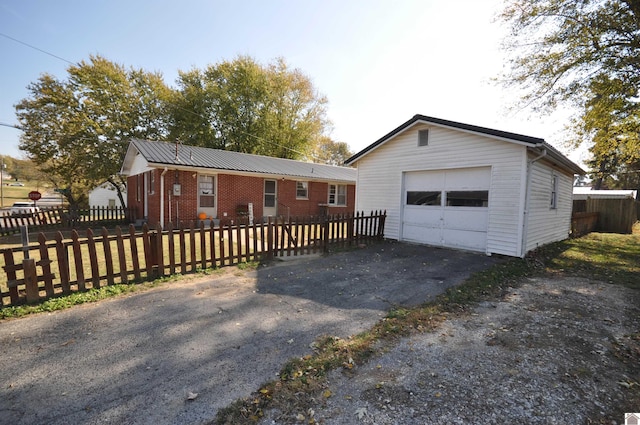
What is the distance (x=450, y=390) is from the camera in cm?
283

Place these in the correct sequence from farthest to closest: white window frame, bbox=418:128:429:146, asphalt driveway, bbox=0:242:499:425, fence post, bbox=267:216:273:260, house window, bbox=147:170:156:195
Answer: house window, bbox=147:170:156:195, white window frame, bbox=418:128:429:146, fence post, bbox=267:216:273:260, asphalt driveway, bbox=0:242:499:425

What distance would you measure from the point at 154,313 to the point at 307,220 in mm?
5007

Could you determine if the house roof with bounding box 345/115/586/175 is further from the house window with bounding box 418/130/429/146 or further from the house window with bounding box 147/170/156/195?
the house window with bounding box 147/170/156/195

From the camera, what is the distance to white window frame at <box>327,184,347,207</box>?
22031 millimetres

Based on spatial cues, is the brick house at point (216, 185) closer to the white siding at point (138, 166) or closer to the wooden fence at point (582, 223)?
the white siding at point (138, 166)

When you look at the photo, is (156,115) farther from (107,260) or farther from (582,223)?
(582,223)

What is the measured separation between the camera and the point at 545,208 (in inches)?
404

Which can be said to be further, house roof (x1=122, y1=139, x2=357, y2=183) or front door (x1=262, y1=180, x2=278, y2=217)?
front door (x1=262, y1=180, x2=278, y2=217)

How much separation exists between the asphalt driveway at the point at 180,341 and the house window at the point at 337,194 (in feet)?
50.2

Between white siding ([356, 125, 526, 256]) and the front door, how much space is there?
7.52 metres

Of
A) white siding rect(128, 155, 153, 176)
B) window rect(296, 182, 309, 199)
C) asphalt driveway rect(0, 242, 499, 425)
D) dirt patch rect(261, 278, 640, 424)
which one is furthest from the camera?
window rect(296, 182, 309, 199)

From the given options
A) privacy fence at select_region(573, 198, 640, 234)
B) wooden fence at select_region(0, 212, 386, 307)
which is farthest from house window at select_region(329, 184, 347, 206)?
privacy fence at select_region(573, 198, 640, 234)

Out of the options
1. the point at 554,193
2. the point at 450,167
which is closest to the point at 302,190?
the point at 450,167

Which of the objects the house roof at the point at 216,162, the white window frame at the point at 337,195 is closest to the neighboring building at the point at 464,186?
the house roof at the point at 216,162
